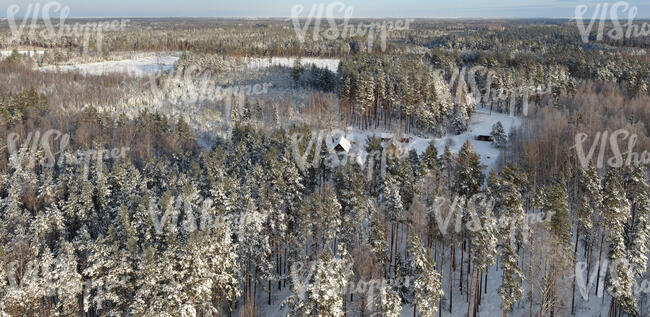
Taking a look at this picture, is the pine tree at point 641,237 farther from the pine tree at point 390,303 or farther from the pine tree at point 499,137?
the pine tree at point 499,137

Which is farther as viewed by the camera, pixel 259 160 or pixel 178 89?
pixel 178 89

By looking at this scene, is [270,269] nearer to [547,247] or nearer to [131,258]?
[131,258]

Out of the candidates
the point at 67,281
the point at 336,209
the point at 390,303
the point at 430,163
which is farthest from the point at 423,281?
the point at 67,281

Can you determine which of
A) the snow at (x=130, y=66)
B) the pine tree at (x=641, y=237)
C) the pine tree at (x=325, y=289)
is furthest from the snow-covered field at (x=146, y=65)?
the pine tree at (x=325, y=289)

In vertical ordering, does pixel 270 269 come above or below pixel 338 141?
below

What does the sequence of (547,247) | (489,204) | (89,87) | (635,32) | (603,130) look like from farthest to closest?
(635,32)
(89,87)
(603,130)
(489,204)
(547,247)

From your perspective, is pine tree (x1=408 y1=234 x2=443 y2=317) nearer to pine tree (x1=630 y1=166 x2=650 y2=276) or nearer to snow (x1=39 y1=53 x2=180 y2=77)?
pine tree (x1=630 y1=166 x2=650 y2=276)

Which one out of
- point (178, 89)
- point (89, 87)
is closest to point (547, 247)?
point (178, 89)
